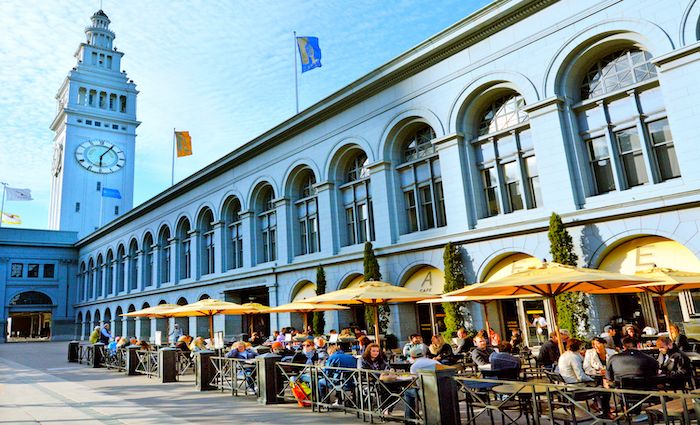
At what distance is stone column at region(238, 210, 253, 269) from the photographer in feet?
110

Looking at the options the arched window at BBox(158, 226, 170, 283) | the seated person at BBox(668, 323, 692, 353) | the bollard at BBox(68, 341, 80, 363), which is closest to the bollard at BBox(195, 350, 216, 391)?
the seated person at BBox(668, 323, 692, 353)

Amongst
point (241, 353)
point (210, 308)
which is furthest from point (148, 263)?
point (241, 353)

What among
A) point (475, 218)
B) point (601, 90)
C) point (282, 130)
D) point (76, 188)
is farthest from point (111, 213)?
point (601, 90)

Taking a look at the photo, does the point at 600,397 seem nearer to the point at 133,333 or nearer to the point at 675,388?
the point at 675,388

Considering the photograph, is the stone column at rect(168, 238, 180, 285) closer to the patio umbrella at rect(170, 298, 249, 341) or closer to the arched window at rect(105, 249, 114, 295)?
the arched window at rect(105, 249, 114, 295)

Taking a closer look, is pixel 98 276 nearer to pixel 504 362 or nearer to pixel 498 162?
pixel 498 162

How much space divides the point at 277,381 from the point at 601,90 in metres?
14.8

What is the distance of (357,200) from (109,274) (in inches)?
1660

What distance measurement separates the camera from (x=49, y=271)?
6669 centimetres

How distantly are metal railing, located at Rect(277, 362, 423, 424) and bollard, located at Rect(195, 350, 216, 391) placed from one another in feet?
11.2

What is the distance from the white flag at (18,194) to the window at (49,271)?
9149 mm

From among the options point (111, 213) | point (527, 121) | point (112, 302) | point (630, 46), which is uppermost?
point (111, 213)

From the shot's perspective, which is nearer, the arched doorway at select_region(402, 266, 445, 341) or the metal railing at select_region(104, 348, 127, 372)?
the metal railing at select_region(104, 348, 127, 372)

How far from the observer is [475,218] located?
21125 mm
